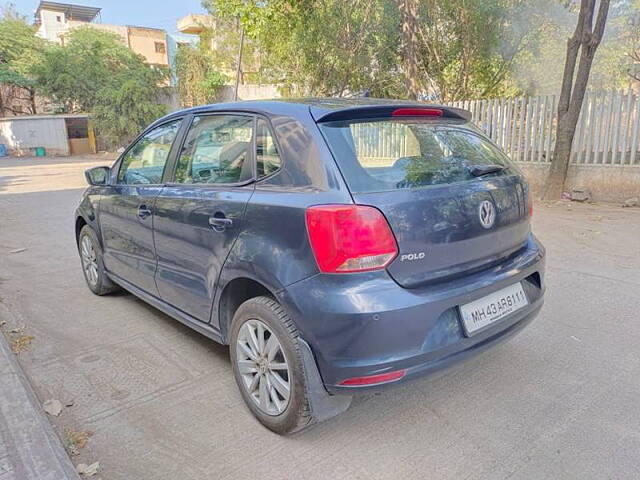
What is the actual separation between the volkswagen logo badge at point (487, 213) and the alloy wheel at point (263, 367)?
1174mm

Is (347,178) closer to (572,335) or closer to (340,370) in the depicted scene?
(340,370)

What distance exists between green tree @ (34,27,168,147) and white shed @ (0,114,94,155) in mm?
1317

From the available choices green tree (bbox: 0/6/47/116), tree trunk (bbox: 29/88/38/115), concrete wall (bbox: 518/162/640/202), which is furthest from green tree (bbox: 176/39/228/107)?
concrete wall (bbox: 518/162/640/202)

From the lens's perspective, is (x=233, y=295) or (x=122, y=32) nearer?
(x=233, y=295)

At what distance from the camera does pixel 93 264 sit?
4.48 m

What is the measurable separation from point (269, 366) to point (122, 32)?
153 ft

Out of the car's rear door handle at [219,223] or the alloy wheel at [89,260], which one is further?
the alloy wheel at [89,260]

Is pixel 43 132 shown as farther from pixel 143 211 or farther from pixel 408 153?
pixel 408 153

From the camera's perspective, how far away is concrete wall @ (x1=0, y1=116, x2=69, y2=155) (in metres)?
28.5

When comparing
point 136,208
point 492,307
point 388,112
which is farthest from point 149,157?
point 492,307

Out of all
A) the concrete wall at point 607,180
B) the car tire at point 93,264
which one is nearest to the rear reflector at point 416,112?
the car tire at point 93,264

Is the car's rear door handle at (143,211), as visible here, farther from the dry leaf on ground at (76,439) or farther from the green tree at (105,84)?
the green tree at (105,84)

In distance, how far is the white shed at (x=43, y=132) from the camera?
28.4 meters

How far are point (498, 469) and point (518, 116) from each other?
8686 mm
